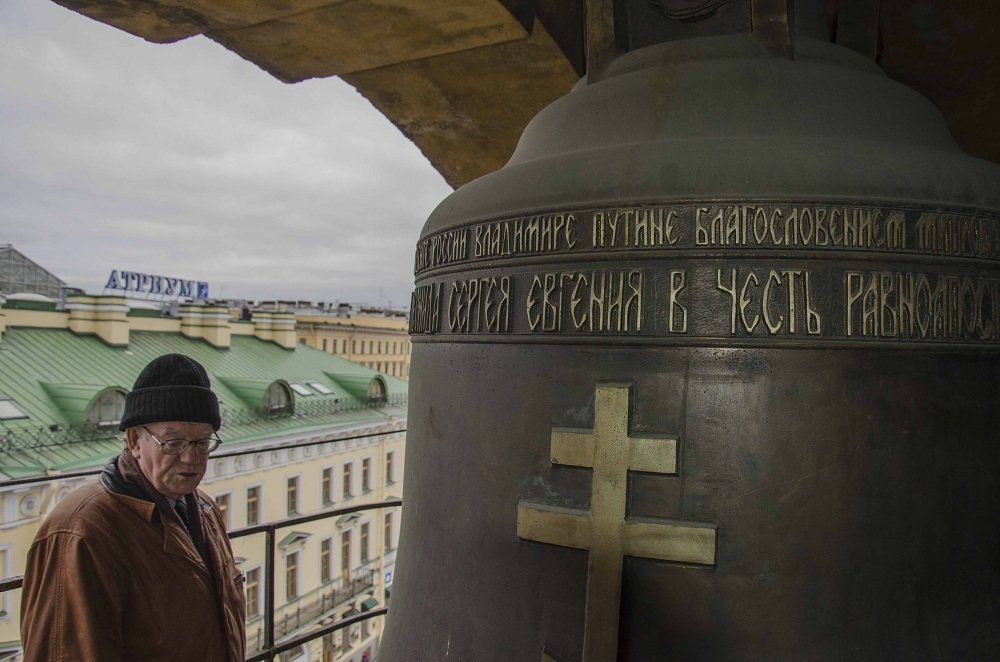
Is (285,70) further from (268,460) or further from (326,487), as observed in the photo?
(326,487)

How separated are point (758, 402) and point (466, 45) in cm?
150

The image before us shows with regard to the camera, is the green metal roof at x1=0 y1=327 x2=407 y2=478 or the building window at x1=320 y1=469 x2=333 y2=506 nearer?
the green metal roof at x1=0 y1=327 x2=407 y2=478

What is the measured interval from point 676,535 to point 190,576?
106 centimetres

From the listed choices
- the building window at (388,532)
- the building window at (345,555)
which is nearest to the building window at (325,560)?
the building window at (345,555)

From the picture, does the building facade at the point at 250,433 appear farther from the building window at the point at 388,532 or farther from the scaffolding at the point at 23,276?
the scaffolding at the point at 23,276

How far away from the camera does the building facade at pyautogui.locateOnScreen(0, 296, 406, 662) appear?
37.5ft

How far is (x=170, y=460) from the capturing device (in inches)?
64.4

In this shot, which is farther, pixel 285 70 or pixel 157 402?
pixel 285 70

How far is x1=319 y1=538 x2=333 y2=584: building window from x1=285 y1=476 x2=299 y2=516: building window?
1.81 metres

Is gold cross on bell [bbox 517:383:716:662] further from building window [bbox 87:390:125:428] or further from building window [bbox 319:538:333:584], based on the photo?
building window [bbox 319:538:333:584]

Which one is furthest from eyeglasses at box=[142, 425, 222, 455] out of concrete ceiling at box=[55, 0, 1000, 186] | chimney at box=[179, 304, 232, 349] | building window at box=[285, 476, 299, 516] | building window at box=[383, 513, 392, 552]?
building window at box=[383, 513, 392, 552]

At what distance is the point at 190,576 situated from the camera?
65.1 inches

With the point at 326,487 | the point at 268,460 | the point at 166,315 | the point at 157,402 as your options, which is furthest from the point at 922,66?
the point at 166,315

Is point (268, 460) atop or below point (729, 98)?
below
